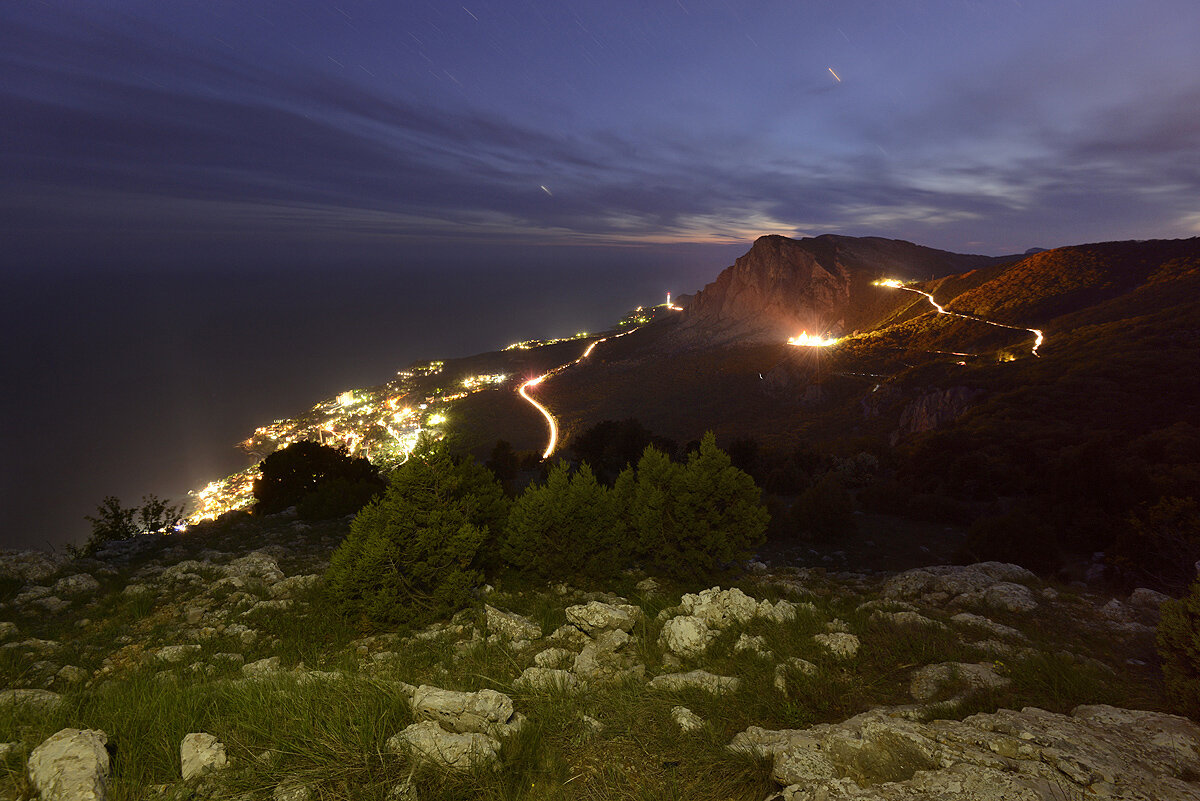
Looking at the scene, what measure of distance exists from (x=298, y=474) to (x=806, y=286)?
96426 mm

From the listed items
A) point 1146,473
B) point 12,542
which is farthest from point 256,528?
point 12,542

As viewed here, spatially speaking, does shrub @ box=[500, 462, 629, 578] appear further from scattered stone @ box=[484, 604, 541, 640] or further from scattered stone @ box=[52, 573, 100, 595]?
scattered stone @ box=[52, 573, 100, 595]

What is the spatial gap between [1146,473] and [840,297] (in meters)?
86.4

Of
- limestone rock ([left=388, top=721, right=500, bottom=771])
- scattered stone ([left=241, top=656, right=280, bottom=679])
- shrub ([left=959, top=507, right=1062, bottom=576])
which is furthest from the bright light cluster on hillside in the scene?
limestone rock ([left=388, top=721, right=500, bottom=771])

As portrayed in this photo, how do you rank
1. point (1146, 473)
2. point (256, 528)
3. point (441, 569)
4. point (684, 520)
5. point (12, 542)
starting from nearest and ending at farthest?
point (441, 569) → point (684, 520) → point (1146, 473) → point (256, 528) → point (12, 542)

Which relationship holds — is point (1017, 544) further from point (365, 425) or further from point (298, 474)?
point (365, 425)

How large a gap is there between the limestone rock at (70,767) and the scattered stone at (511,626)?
3934 mm

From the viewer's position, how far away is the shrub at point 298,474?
20.4 metres

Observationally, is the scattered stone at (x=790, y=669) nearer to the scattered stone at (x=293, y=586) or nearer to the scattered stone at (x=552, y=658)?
the scattered stone at (x=552, y=658)

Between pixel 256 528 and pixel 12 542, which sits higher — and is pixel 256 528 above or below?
above

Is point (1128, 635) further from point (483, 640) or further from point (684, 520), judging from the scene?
point (483, 640)

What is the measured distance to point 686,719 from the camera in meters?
3.87

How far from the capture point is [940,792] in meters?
2.77

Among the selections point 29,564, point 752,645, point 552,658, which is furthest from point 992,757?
point 29,564
